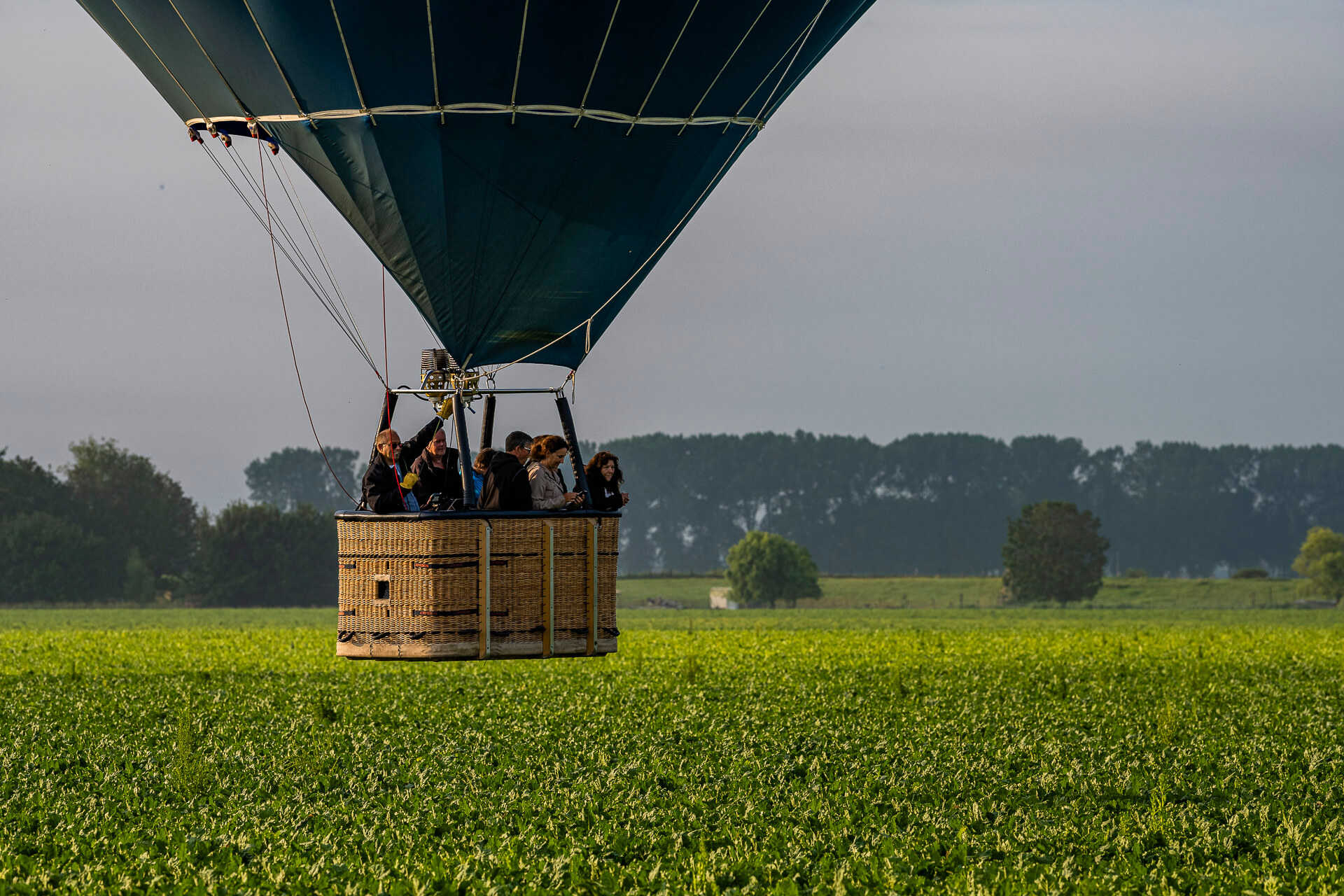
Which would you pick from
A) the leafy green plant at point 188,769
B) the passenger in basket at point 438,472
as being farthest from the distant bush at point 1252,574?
the passenger in basket at point 438,472

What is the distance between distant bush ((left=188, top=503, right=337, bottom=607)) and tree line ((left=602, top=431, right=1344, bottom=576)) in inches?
1748

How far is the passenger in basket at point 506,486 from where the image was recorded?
9508 mm

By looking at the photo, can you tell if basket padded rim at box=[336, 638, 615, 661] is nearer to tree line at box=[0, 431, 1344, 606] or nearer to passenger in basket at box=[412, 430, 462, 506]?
passenger in basket at box=[412, 430, 462, 506]

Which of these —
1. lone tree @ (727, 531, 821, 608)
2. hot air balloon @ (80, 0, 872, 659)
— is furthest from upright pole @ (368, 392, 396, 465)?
lone tree @ (727, 531, 821, 608)

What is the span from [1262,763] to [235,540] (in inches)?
3182

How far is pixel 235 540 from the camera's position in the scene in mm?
87375

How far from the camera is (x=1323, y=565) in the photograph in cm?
8975

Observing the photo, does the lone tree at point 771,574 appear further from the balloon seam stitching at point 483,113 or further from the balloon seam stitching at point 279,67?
the balloon seam stitching at point 279,67

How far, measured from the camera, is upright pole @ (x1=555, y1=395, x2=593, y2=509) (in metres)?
9.74

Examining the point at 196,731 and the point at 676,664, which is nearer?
the point at 196,731

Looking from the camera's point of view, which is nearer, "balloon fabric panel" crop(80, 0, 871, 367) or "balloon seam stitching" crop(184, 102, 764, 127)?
"balloon fabric panel" crop(80, 0, 871, 367)

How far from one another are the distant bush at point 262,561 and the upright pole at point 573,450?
78561mm

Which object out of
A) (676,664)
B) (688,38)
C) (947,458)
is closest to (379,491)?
(688,38)

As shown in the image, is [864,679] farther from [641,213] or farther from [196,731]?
[641,213]
